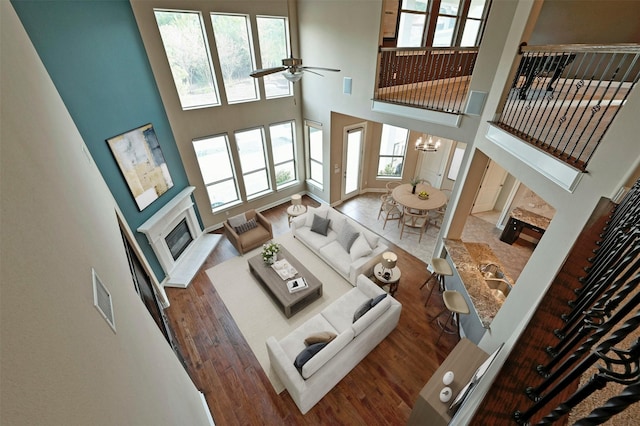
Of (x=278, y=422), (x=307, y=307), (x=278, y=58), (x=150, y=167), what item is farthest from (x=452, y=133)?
(x=150, y=167)

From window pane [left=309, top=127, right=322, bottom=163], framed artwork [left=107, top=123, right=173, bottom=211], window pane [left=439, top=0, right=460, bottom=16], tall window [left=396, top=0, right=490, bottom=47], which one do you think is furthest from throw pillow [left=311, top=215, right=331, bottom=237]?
window pane [left=439, top=0, right=460, bottom=16]

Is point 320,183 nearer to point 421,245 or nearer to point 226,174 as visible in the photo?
point 226,174

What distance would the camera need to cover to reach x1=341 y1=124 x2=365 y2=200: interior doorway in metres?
7.71

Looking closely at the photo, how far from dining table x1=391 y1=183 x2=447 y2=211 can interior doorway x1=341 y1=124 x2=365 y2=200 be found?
1.73 m

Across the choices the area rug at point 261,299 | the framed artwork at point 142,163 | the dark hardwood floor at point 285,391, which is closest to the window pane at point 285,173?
the area rug at point 261,299

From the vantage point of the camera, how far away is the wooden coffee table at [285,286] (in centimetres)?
485

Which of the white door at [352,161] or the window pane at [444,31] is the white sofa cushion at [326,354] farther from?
the window pane at [444,31]

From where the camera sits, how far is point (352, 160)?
27.0 ft

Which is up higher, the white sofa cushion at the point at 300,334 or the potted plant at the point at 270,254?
the potted plant at the point at 270,254

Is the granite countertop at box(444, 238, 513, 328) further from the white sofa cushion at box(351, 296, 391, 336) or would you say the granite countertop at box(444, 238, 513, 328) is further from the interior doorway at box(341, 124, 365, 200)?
the interior doorway at box(341, 124, 365, 200)

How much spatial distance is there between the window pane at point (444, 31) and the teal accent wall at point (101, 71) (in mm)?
6429

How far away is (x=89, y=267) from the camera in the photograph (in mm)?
1284

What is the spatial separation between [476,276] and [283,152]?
588 cm

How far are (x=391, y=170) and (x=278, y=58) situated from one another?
186 inches
